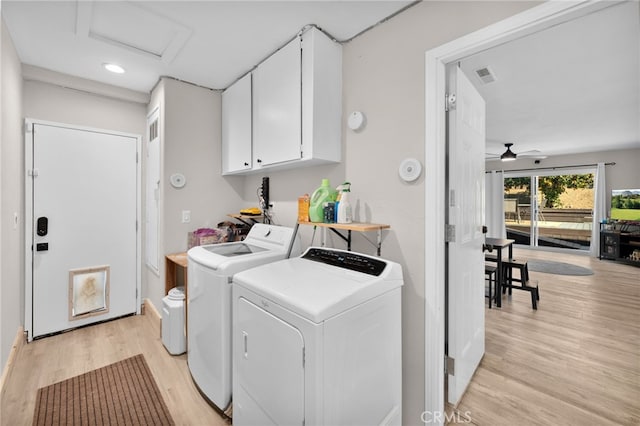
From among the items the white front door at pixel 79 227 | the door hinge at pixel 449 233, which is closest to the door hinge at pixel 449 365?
the door hinge at pixel 449 233

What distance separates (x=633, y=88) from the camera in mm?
2826

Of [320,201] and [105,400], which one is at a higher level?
[320,201]

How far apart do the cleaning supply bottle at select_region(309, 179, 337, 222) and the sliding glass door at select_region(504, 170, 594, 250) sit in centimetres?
768

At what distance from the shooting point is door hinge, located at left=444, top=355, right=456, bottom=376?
1682mm

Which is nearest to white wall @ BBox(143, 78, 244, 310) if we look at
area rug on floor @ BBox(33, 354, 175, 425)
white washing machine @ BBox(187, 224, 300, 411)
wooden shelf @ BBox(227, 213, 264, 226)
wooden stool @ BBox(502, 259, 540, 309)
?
wooden shelf @ BBox(227, 213, 264, 226)

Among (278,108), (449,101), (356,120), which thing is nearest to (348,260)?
(356,120)

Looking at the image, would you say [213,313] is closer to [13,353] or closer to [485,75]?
[13,353]

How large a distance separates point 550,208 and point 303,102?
8.40 meters

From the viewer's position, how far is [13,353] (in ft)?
7.11

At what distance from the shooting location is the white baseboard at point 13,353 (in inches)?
74.2

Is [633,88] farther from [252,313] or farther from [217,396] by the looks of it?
[217,396]

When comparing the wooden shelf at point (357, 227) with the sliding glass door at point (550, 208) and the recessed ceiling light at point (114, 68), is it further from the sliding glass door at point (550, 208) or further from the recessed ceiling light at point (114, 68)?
the sliding glass door at point (550, 208)

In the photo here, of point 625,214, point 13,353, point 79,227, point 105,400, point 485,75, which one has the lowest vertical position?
point 105,400

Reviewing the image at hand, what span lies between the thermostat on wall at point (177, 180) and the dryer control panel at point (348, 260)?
1603 millimetres
